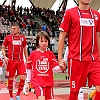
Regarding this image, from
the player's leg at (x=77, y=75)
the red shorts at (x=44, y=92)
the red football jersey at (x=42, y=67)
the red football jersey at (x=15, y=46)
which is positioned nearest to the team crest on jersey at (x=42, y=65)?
the red football jersey at (x=42, y=67)

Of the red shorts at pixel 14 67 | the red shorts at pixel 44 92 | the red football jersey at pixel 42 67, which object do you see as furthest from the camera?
the red shorts at pixel 14 67

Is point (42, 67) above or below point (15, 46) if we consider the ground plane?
below

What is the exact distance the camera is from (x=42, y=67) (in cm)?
564

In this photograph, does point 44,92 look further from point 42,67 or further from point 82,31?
point 82,31

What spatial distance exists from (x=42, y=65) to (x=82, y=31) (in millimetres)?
1296

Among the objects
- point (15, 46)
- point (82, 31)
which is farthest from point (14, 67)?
point (82, 31)

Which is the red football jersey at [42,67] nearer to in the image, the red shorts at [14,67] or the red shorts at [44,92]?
the red shorts at [44,92]

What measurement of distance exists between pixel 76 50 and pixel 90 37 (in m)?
0.28

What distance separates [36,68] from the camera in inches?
221

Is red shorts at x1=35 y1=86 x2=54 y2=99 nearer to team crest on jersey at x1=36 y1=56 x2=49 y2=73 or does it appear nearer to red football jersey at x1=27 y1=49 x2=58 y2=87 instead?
red football jersey at x1=27 y1=49 x2=58 y2=87

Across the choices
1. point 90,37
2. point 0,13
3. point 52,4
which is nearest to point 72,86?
point 90,37

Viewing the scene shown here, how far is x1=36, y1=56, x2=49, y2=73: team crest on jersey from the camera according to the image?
5617mm

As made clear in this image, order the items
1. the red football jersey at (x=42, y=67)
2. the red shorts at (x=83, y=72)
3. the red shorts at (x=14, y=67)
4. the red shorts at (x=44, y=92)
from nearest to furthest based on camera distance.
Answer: the red shorts at (x=83, y=72), the red shorts at (x=44, y=92), the red football jersey at (x=42, y=67), the red shorts at (x=14, y=67)

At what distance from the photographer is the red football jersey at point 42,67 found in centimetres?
555
